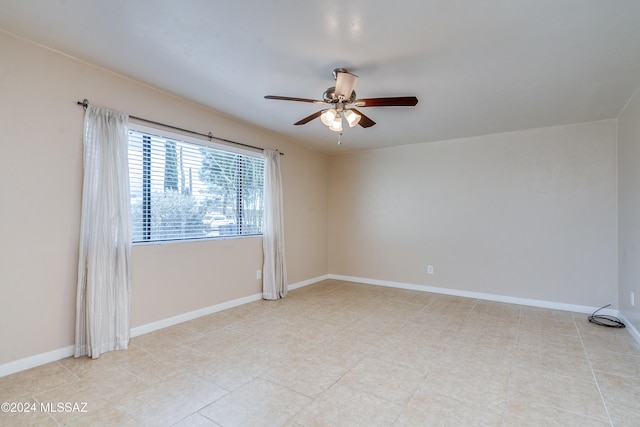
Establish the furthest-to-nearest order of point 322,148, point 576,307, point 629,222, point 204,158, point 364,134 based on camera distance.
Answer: point 322,148 → point 364,134 → point 576,307 → point 204,158 → point 629,222

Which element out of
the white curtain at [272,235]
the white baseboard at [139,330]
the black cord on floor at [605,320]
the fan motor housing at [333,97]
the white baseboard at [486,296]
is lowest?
the black cord on floor at [605,320]

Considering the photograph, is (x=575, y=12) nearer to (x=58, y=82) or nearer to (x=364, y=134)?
(x=364, y=134)

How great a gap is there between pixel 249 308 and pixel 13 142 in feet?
9.13

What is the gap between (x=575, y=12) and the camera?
1.82 m

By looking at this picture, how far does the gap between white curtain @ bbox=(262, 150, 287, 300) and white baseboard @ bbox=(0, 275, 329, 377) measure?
0.25 m

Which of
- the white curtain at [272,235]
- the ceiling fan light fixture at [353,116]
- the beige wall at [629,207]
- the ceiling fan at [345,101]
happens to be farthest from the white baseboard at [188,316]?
the beige wall at [629,207]

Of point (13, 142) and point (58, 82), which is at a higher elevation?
point (58, 82)

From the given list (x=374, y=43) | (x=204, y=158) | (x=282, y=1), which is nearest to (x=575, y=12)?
(x=374, y=43)

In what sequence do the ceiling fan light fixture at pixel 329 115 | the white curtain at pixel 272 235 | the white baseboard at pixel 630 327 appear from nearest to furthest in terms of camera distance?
Answer: the ceiling fan light fixture at pixel 329 115, the white baseboard at pixel 630 327, the white curtain at pixel 272 235

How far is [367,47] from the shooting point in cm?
223

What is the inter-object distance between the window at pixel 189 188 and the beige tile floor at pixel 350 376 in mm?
1076

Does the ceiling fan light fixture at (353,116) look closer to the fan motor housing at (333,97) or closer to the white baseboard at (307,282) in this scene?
the fan motor housing at (333,97)

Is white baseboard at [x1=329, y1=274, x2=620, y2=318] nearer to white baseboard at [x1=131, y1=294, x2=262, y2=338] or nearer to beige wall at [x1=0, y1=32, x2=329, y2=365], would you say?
white baseboard at [x1=131, y1=294, x2=262, y2=338]

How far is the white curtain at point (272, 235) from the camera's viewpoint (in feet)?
14.3
